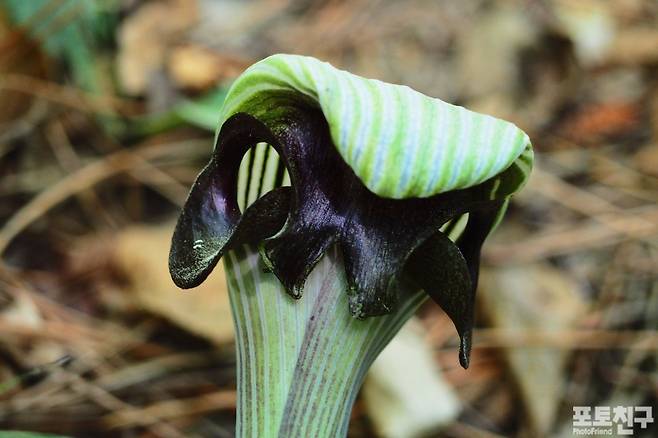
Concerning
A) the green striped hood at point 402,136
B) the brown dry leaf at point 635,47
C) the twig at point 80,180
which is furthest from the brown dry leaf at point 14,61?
the brown dry leaf at point 635,47

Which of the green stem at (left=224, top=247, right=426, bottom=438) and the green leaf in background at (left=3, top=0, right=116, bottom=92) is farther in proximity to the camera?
the green leaf in background at (left=3, top=0, right=116, bottom=92)

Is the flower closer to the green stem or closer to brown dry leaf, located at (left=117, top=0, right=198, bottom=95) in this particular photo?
the green stem

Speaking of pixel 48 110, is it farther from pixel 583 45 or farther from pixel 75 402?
pixel 583 45

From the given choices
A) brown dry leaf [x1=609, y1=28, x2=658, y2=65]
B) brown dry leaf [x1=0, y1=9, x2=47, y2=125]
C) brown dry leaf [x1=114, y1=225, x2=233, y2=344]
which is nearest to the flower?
brown dry leaf [x1=114, y1=225, x2=233, y2=344]

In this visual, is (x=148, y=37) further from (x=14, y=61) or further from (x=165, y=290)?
(x=165, y=290)

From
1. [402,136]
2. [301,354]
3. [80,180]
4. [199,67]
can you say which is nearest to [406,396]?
[301,354]

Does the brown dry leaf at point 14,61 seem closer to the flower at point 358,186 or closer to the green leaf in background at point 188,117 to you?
the green leaf in background at point 188,117
